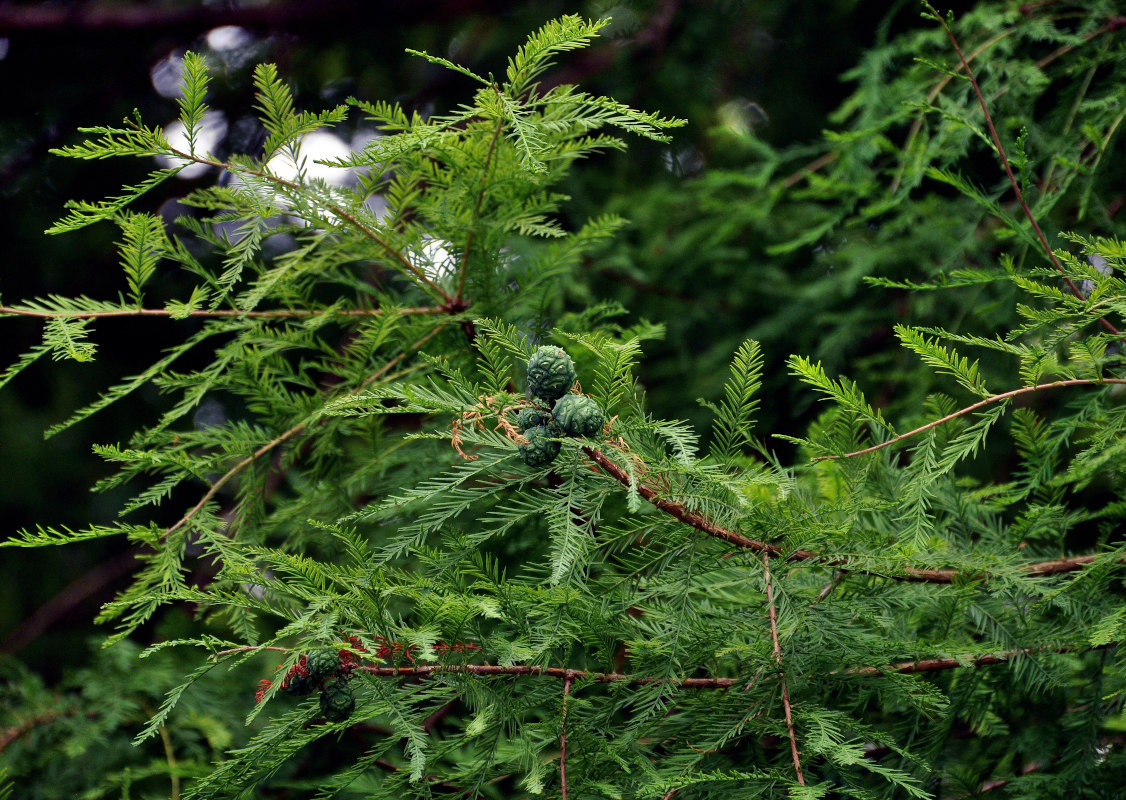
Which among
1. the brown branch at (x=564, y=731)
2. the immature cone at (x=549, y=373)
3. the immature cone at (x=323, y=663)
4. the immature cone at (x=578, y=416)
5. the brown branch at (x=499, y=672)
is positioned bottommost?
the brown branch at (x=564, y=731)

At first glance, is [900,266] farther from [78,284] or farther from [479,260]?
[78,284]

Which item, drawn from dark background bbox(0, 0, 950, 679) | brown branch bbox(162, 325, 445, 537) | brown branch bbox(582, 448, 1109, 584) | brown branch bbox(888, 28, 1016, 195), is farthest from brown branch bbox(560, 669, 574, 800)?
dark background bbox(0, 0, 950, 679)

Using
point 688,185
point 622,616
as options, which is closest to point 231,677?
point 622,616

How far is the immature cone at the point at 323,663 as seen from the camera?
948 mm

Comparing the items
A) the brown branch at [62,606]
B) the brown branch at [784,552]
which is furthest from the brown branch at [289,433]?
the brown branch at [62,606]

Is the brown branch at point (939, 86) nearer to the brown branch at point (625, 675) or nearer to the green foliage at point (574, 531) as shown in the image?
the green foliage at point (574, 531)

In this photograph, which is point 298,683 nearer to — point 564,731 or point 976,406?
point 564,731

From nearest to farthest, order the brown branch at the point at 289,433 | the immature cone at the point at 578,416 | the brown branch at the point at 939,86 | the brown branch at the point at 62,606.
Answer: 1. the immature cone at the point at 578,416
2. the brown branch at the point at 289,433
3. the brown branch at the point at 939,86
4. the brown branch at the point at 62,606

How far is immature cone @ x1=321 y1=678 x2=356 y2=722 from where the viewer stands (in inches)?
37.4

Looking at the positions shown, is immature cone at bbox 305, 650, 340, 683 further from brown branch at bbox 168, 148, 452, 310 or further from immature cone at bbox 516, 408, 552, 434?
brown branch at bbox 168, 148, 452, 310

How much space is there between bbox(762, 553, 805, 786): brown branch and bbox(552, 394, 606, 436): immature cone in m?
0.33

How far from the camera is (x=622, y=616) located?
1.03 metres

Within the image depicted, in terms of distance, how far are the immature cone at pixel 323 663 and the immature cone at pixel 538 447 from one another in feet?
1.18

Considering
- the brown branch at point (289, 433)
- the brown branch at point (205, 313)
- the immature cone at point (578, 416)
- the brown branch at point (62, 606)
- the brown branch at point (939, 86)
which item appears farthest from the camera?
the brown branch at point (62, 606)
